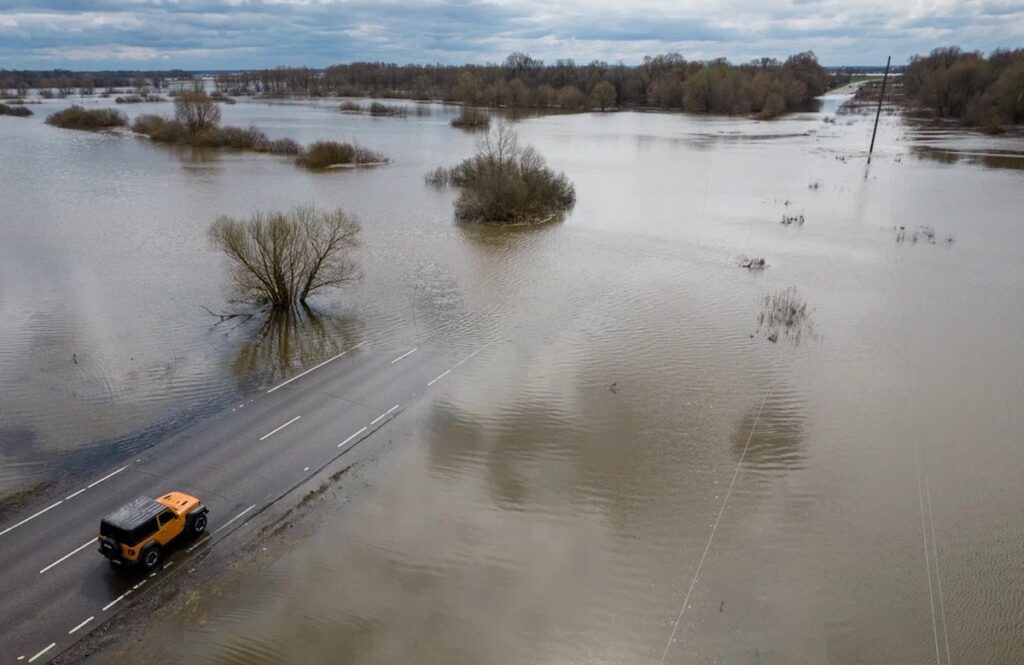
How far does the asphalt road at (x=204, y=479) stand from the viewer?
12.6 m

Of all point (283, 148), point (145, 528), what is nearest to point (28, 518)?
point (145, 528)

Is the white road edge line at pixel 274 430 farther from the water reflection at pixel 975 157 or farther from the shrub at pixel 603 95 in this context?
the shrub at pixel 603 95

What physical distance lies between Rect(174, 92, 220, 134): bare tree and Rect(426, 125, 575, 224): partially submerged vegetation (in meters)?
43.3

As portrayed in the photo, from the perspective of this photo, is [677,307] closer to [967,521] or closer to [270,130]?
[967,521]

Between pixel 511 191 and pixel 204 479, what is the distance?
1236 inches

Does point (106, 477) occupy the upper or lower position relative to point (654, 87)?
lower

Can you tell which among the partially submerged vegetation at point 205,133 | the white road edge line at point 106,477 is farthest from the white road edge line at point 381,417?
the partially submerged vegetation at point 205,133

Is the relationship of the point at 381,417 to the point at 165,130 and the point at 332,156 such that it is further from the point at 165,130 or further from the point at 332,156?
the point at 165,130

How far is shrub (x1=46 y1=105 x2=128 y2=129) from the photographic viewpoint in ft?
301

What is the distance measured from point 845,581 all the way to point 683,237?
95.7ft

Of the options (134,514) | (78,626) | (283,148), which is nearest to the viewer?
(78,626)

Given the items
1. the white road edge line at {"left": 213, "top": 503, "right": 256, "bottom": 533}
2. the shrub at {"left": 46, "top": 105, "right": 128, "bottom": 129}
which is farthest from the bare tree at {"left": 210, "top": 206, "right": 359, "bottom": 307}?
the shrub at {"left": 46, "top": 105, "right": 128, "bottom": 129}

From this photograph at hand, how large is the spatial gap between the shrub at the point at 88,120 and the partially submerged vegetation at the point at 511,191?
226 feet

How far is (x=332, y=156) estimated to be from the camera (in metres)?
63.0
